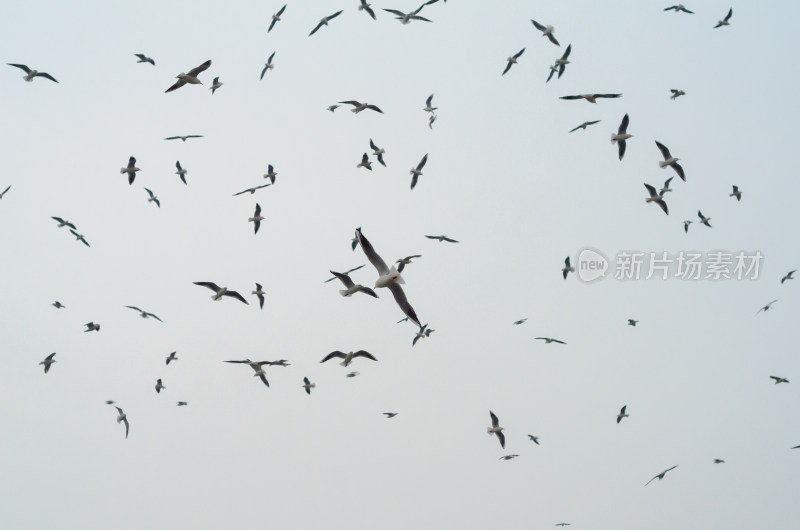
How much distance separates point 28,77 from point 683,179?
82.6 ft

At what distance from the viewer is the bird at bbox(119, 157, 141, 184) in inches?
1518

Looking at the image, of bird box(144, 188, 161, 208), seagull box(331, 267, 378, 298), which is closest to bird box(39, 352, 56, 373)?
bird box(144, 188, 161, 208)

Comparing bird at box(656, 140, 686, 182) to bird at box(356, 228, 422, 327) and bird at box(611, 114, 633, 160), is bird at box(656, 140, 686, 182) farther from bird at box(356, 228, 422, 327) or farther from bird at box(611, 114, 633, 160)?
bird at box(356, 228, 422, 327)

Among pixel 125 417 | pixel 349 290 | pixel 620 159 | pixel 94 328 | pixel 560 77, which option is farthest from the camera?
pixel 125 417

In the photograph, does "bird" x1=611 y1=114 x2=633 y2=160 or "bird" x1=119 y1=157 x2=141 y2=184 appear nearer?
"bird" x1=611 y1=114 x2=633 y2=160

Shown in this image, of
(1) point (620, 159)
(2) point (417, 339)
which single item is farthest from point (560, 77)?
(2) point (417, 339)

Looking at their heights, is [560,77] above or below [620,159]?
above

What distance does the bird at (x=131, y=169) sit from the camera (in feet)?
127

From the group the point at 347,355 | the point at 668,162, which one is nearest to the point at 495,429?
the point at 347,355

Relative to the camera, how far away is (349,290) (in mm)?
27828

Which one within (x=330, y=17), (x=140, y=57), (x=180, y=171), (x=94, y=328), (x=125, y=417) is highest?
(x=330, y=17)

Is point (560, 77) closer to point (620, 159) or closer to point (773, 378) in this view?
point (620, 159)

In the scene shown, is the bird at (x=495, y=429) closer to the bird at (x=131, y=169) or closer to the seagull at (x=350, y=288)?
the seagull at (x=350, y=288)

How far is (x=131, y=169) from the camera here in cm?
3869
